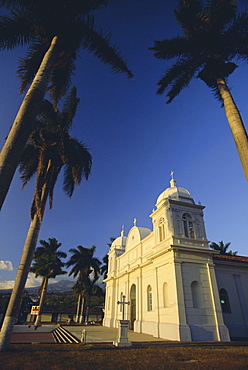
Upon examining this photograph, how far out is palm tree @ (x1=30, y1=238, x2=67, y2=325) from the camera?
3503 centimetres

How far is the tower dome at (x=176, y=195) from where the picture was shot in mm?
20141

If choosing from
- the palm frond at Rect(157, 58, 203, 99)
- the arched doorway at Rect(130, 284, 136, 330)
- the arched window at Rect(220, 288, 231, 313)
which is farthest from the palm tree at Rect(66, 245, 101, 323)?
the palm frond at Rect(157, 58, 203, 99)

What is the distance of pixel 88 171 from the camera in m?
16.1

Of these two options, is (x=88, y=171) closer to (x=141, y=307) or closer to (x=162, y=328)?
(x=162, y=328)

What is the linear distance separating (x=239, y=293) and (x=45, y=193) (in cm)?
1871

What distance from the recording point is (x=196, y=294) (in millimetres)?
16578

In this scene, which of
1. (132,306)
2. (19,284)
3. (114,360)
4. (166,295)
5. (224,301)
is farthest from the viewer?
(132,306)

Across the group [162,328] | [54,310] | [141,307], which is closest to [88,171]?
[162,328]

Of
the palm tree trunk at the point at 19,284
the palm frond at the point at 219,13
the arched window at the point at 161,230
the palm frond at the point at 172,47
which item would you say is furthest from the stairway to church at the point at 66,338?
the palm frond at the point at 219,13

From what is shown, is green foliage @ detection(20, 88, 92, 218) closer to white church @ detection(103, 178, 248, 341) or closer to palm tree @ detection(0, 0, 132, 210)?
palm tree @ detection(0, 0, 132, 210)

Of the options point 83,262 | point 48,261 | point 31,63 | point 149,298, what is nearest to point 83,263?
point 83,262

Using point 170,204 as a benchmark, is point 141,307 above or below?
below

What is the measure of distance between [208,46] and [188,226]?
13.5 meters

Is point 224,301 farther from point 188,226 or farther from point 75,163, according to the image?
point 75,163
